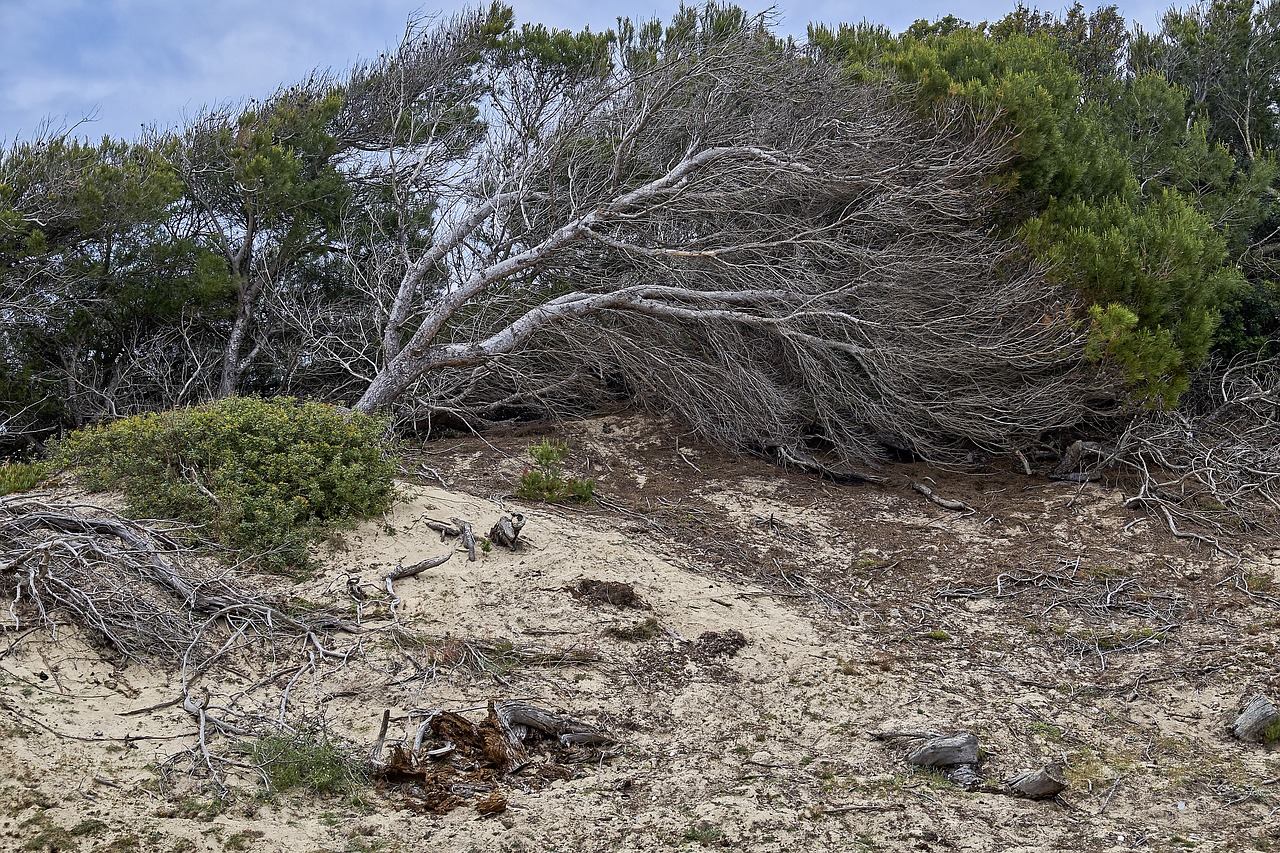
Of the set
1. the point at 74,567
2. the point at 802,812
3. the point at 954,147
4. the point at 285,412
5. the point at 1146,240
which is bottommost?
the point at 802,812

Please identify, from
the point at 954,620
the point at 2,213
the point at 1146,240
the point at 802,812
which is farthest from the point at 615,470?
the point at 2,213

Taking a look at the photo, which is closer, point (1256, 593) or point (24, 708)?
point (24, 708)

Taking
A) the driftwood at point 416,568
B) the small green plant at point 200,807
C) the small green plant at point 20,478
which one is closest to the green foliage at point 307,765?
the small green plant at point 200,807

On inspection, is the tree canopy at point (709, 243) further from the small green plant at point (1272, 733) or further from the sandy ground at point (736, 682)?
the small green plant at point (1272, 733)

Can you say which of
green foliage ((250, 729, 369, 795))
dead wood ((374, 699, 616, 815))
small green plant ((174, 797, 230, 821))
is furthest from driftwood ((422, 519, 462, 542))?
small green plant ((174, 797, 230, 821))

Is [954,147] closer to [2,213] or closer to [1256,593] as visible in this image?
[1256,593]

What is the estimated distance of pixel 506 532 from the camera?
7559 mm

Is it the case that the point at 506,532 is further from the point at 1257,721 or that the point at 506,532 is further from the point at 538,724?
the point at 1257,721

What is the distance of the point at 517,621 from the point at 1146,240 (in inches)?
278

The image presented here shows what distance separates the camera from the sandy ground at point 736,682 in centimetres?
449

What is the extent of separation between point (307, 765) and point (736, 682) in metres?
2.62

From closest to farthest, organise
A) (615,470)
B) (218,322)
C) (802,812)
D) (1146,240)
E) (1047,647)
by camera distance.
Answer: (802,812) < (1047,647) < (1146,240) < (615,470) < (218,322)

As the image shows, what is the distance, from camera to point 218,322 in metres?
13.8

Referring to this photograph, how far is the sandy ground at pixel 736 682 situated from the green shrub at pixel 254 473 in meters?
0.32
